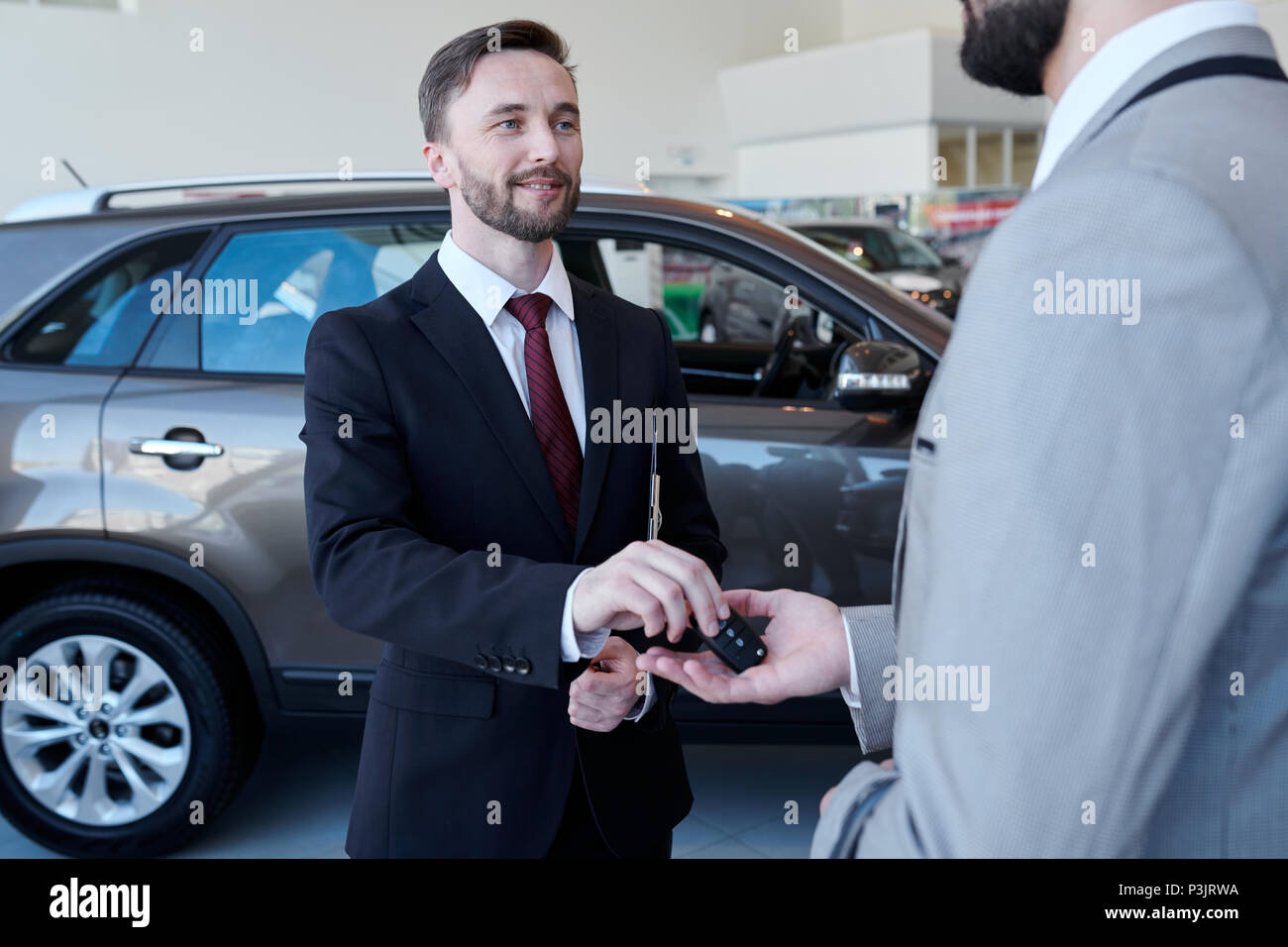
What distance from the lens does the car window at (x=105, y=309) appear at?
294 cm

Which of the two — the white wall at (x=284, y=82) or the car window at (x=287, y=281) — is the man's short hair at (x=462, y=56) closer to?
the car window at (x=287, y=281)

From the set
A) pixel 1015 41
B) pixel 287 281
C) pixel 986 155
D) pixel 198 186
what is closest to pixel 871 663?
pixel 1015 41

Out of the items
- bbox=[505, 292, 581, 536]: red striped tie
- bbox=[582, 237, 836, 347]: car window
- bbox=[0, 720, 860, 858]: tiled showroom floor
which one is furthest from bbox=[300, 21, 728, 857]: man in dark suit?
bbox=[582, 237, 836, 347]: car window

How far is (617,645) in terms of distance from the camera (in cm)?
146

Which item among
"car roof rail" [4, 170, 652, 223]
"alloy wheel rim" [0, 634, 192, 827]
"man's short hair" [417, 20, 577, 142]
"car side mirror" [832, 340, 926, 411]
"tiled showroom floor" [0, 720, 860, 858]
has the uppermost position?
"car roof rail" [4, 170, 652, 223]

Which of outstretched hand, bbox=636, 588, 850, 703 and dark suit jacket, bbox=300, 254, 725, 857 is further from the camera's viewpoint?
dark suit jacket, bbox=300, 254, 725, 857

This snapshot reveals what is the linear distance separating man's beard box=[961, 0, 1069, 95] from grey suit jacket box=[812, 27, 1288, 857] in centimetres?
15

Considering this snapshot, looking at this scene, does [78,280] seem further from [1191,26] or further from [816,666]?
[1191,26]

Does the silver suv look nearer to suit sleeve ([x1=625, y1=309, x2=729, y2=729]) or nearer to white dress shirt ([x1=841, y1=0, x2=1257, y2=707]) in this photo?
suit sleeve ([x1=625, y1=309, x2=729, y2=729])

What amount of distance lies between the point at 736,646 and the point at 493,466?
487mm

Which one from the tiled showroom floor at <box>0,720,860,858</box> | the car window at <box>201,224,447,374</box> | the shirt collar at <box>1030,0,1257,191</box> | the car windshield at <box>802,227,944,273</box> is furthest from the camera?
the car windshield at <box>802,227,944,273</box>

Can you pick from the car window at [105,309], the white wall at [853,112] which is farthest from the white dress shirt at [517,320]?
the white wall at [853,112]

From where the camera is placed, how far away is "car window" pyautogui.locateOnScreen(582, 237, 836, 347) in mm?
10703

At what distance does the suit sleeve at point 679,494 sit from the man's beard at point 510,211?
0.30m
